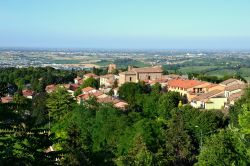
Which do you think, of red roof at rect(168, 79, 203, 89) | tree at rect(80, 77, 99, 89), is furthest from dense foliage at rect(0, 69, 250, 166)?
tree at rect(80, 77, 99, 89)

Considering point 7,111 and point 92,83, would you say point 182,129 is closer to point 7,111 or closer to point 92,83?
point 7,111

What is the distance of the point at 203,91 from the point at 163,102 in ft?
35.7

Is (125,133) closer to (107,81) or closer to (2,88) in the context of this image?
(2,88)

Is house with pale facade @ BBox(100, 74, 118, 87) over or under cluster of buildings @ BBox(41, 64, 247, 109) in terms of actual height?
under

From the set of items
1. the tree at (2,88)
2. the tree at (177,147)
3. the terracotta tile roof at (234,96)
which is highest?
the tree at (2,88)

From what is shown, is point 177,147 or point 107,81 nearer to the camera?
point 177,147

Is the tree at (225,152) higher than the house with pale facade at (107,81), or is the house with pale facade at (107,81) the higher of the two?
the tree at (225,152)

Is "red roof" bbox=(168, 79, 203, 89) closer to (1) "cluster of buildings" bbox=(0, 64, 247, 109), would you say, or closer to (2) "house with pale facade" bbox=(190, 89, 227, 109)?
(1) "cluster of buildings" bbox=(0, 64, 247, 109)

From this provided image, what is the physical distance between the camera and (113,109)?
3528 centimetres

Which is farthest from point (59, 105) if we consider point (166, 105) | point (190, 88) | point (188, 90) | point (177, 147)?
point (177, 147)

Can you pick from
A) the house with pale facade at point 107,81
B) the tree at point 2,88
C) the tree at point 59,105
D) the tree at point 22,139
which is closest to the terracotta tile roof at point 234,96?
the tree at point 59,105

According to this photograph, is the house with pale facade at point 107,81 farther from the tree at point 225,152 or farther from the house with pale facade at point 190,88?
the tree at point 225,152

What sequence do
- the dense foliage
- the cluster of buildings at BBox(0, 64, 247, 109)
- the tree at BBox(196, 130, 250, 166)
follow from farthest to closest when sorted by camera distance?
the cluster of buildings at BBox(0, 64, 247, 109) → the tree at BBox(196, 130, 250, 166) → the dense foliage

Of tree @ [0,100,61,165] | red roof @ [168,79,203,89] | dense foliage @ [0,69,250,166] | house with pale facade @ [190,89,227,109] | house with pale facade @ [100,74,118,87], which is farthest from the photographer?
house with pale facade @ [100,74,118,87]
